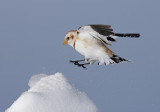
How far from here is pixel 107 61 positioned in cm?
498

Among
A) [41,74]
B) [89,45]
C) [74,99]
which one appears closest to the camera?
[89,45]

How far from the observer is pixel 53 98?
5.14 meters

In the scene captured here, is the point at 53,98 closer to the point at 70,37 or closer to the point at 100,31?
the point at 70,37

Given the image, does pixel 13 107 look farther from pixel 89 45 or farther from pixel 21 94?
pixel 89 45

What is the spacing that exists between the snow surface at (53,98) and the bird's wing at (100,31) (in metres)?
0.95

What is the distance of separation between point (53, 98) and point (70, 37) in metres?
0.93

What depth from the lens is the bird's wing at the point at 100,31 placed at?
4680 millimetres

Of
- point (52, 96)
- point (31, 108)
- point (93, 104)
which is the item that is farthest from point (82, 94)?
point (31, 108)

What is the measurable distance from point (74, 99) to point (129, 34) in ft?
4.20

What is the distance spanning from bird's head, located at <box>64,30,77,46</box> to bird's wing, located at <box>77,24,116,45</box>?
0.33 feet

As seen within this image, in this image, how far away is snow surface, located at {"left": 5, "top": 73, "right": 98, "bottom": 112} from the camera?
5.02 m

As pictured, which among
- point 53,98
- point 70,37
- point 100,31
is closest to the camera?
point 100,31

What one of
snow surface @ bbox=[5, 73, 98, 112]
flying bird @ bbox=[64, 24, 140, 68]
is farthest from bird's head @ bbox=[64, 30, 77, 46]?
snow surface @ bbox=[5, 73, 98, 112]

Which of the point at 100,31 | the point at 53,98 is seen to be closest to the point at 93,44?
the point at 100,31
